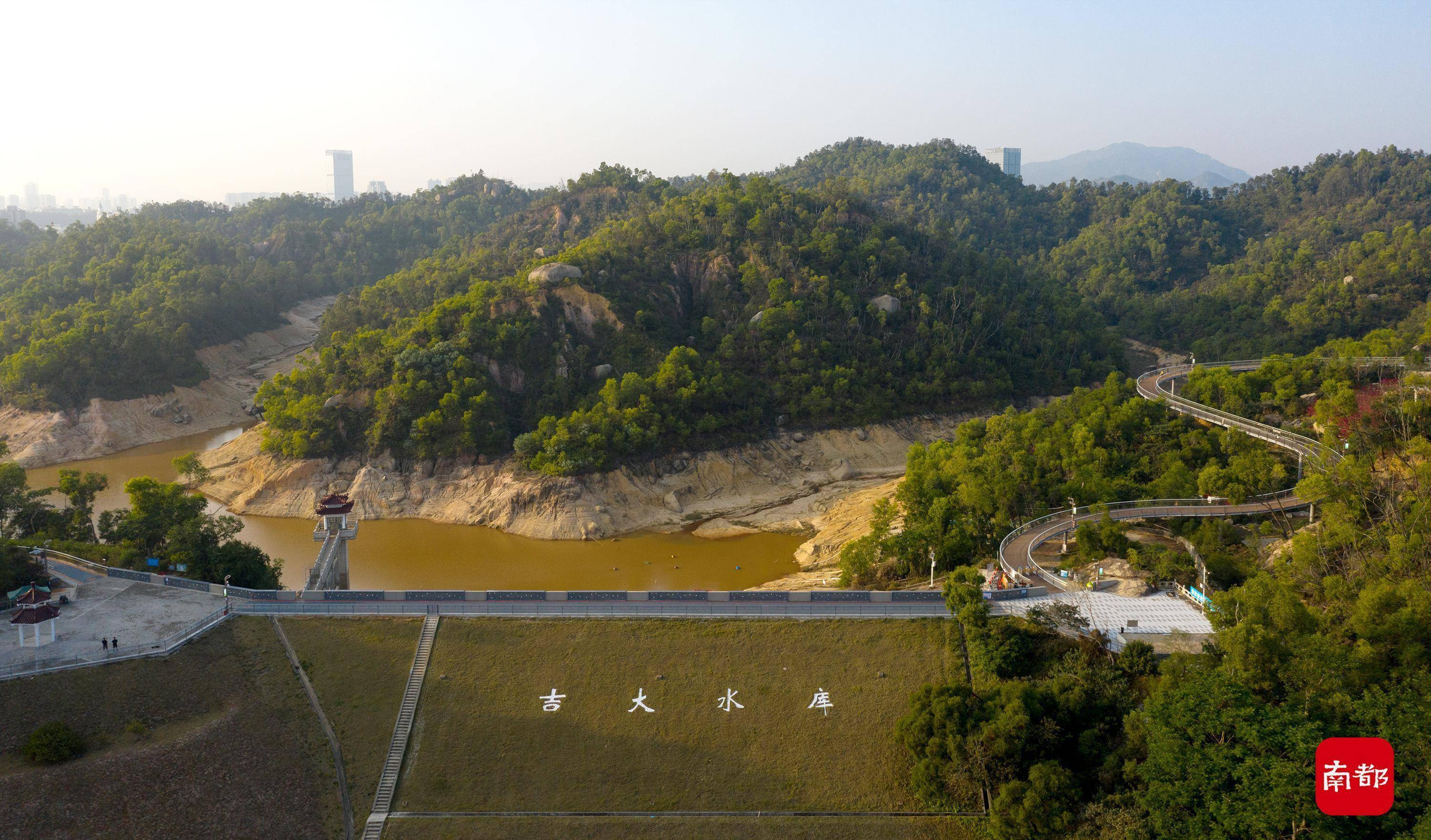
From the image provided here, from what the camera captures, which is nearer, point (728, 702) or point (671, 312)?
point (728, 702)

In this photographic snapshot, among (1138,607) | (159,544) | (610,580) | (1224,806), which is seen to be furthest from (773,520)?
(1224,806)

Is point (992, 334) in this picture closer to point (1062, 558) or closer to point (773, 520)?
point (773, 520)

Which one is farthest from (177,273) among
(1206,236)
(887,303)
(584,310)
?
(1206,236)

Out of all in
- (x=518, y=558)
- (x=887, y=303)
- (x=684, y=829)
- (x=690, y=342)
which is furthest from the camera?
(x=887, y=303)

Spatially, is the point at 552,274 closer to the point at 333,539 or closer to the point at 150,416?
the point at 333,539

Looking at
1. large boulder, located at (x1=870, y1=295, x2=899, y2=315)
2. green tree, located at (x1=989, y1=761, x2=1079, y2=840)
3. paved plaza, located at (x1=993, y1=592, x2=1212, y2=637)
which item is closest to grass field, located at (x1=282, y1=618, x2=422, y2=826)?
green tree, located at (x1=989, y1=761, x2=1079, y2=840)

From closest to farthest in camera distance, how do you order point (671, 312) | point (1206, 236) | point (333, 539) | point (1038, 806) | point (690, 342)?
point (1038, 806) → point (333, 539) → point (690, 342) → point (671, 312) → point (1206, 236)
